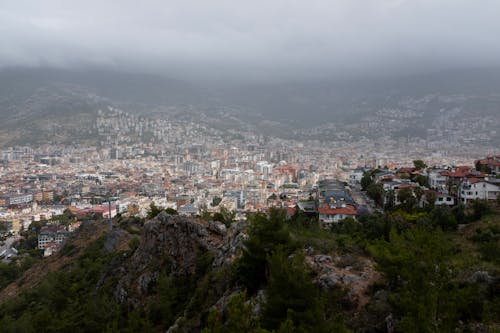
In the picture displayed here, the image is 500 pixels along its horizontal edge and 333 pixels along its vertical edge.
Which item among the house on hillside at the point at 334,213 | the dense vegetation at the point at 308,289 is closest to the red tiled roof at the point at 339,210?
the house on hillside at the point at 334,213

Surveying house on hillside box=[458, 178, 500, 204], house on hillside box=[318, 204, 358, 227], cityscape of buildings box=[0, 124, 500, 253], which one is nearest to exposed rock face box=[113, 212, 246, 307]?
house on hillside box=[318, 204, 358, 227]

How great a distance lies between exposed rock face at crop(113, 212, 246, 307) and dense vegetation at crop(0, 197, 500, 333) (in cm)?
26

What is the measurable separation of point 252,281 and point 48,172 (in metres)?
86.9

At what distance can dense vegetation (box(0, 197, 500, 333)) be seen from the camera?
562cm

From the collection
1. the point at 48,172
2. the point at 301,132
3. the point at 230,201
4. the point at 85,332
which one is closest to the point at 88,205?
the point at 230,201

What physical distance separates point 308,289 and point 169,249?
8.75 metres

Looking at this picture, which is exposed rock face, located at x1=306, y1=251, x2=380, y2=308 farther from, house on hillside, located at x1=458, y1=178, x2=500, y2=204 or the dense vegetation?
house on hillside, located at x1=458, y1=178, x2=500, y2=204

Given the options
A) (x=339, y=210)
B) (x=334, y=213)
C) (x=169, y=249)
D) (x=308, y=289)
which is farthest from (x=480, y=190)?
(x=308, y=289)

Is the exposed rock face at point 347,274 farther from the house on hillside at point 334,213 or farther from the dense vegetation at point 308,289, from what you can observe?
the house on hillside at point 334,213

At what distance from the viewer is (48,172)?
277 ft

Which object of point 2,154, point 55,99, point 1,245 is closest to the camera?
point 1,245

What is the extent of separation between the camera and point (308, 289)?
21.0ft

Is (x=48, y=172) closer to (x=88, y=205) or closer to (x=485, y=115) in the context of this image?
(x=88, y=205)

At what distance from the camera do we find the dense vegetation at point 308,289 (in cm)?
562
